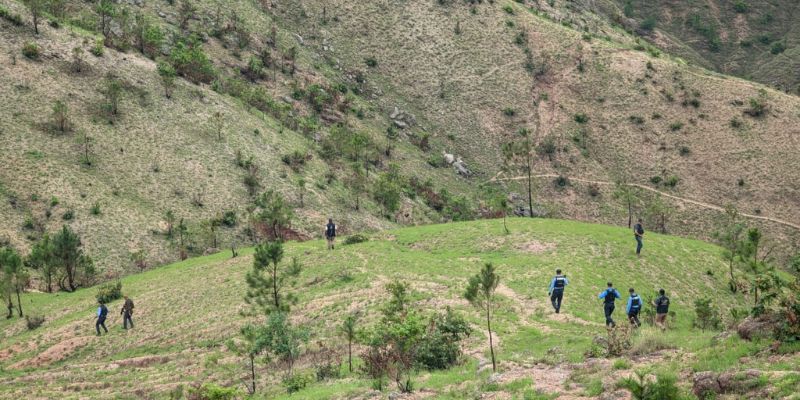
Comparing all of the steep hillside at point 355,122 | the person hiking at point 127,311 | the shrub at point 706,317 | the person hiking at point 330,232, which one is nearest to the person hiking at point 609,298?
the shrub at point 706,317

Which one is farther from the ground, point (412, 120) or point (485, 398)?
point (412, 120)

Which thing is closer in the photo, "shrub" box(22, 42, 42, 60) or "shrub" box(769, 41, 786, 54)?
"shrub" box(22, 42, 42, 60)

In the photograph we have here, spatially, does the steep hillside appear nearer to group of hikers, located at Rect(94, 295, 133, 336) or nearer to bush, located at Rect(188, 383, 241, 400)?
group of hikers, located at Rect(94, 295, 133, 336)

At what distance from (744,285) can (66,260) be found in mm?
49479

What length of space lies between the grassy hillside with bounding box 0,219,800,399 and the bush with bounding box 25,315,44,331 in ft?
2.21

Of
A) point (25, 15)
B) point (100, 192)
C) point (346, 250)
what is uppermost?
point (25, 15)

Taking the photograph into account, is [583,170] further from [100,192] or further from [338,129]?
[100,192]

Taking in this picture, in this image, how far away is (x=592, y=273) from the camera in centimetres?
3891

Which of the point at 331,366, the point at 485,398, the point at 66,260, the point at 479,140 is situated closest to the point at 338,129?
the point at 479,140

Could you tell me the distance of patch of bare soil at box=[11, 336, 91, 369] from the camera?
3466 centimetres

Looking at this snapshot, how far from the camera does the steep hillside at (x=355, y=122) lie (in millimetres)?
66875

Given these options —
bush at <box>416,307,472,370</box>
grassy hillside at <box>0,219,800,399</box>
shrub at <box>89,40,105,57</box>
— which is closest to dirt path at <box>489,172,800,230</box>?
grassy hillside at <box>0,219,800,399</box>

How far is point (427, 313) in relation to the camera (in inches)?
1273

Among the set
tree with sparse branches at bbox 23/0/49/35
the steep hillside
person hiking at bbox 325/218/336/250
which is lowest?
person hiking at bbox 325/218/336/250
